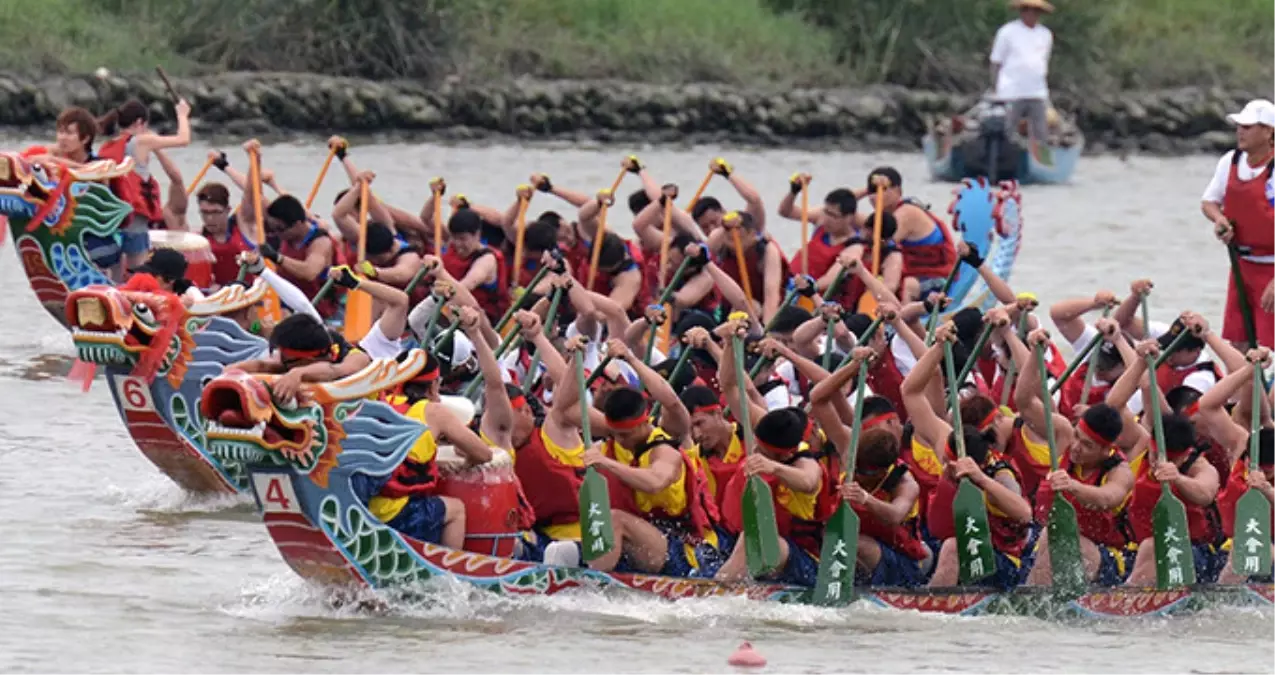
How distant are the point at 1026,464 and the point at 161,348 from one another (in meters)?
3.28

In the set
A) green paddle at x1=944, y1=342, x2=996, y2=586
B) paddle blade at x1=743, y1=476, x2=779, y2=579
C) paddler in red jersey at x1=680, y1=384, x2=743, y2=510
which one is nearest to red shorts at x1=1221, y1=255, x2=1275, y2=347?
green paddle at x1=944, y1=342, x2=996, y2=586

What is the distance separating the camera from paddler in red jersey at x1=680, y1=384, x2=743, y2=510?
9.90 metres

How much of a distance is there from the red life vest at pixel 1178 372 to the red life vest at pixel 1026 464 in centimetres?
139

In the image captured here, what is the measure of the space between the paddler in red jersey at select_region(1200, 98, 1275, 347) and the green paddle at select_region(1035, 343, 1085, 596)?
225cm

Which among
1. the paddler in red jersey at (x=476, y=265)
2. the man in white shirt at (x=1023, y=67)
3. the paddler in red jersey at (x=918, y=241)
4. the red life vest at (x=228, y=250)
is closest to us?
the paddler in red jersey at (x=476, y=265)

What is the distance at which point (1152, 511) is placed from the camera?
31.7 feet

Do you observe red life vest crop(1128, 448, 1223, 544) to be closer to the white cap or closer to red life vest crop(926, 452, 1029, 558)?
red life vest crop(926, 452, 1029, 558)

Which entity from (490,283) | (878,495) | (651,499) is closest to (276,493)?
(651,499)

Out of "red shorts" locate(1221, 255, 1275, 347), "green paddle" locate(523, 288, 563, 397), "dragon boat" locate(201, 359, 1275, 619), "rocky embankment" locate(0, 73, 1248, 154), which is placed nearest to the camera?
"dragon boat" locate(201, 359, 1275, 619)

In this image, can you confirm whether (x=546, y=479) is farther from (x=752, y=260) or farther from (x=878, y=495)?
(x=752, y=260)

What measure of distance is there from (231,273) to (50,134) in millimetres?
13128

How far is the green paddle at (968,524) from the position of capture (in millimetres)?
9328

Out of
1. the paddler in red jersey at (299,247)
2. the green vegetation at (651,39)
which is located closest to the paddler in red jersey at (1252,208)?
the paddler in red jersey at (299,247)

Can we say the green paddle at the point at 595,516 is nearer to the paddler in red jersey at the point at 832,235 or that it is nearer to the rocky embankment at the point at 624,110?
the paddler in red jersey at the point at 832,235
